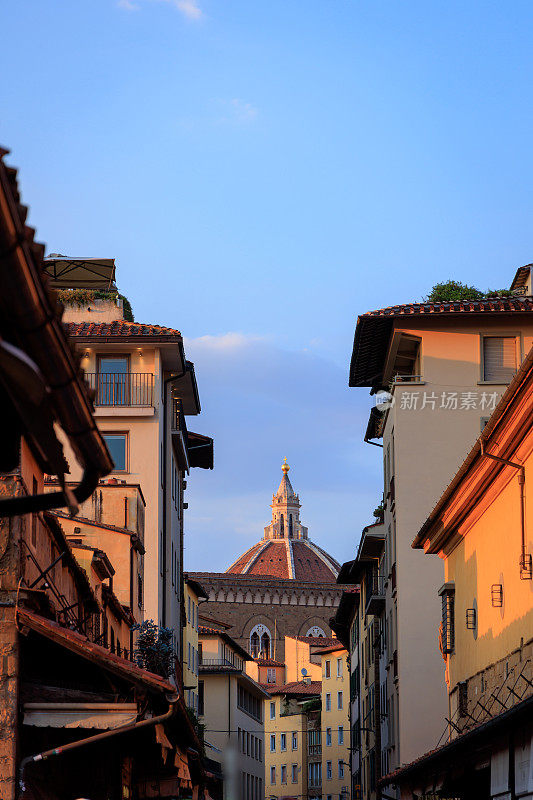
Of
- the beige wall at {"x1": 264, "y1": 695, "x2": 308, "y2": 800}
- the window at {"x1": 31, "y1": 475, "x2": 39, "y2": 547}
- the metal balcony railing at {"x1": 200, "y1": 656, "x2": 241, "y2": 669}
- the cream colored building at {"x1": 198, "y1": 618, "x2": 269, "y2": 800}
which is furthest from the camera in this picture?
the beige wall at {"x1": 264, "y1": 695, "x2": 308, "y2": 800}

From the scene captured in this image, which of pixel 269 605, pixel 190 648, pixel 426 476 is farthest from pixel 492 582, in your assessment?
pixel 269 605

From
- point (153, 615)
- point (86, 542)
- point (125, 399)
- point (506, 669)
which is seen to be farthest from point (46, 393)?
point (125, 399)

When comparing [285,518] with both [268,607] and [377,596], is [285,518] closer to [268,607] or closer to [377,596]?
[268,607]

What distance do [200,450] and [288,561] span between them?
116 meters

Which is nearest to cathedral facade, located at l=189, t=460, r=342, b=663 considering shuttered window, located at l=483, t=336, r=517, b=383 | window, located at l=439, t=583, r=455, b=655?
shuttered window, located at l=483, t=336, r=517, b=383

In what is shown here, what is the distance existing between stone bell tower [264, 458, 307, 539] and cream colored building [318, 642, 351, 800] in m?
93.7

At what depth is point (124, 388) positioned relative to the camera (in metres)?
39.1

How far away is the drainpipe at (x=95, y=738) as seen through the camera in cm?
1157

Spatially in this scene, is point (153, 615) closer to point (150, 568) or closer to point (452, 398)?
point (150, 568)

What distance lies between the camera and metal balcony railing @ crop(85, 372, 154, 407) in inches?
1529

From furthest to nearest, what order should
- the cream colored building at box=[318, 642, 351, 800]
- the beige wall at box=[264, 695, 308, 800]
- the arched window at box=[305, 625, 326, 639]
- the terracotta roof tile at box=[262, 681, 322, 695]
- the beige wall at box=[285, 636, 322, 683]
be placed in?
the arched window at box=[305, 625, 326, 639] < the beige wall at box=[285, 636, 322, 683] < the terracotta roof tile at box=[262, 681, 322, 695] < the beige wall at box=[264, 695, 308, 800] < the cream colored building at box=[318, 642, 351, 800]

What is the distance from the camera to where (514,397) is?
1495 centimetres

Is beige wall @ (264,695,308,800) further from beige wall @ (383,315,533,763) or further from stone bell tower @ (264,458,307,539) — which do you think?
stone bell tower @ (264,458,307,539)

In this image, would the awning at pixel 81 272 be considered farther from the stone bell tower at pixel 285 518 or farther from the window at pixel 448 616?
the stone bell tower at pixel 285 518
